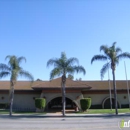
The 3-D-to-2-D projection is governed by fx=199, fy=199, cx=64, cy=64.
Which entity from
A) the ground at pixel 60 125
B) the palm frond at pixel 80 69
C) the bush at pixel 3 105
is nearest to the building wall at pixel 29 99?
the bush at pixel 3 105

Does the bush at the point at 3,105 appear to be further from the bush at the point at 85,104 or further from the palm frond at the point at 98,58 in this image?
the palm frond at the point at 98,58

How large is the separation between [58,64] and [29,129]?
1694 cm

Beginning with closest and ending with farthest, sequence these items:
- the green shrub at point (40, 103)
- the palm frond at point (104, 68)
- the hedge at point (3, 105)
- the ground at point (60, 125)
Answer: the ground at point (60, 125)
the palm frond at point (104, 68)
the green shrub at point (40, 103)
the hedge at point (3, 105)

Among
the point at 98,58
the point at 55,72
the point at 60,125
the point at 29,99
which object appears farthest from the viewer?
the point at 29,99

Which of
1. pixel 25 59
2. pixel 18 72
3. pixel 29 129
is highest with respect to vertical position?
pixel 25 59

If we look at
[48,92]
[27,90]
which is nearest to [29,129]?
[48,92]

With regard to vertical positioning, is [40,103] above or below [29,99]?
below

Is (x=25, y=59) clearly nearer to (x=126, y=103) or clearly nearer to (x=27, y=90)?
(x=27, y=90)

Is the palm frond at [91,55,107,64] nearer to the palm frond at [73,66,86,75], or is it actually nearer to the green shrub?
the palm frond at [73,66,86,75]

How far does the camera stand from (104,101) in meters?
37.9

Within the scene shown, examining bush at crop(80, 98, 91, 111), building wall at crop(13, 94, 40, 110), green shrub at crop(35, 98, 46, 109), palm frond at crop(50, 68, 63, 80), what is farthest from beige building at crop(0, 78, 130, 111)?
palm frond at crop(50, 68, 63, 80)

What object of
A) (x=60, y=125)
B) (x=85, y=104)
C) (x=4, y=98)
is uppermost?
(x=4, y=98)

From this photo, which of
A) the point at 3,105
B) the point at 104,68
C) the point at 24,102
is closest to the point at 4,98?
the point at 3,105

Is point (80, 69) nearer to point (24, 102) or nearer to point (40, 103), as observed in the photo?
point (40, 103)
